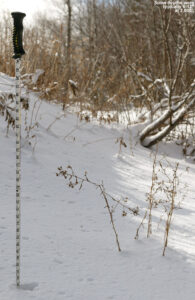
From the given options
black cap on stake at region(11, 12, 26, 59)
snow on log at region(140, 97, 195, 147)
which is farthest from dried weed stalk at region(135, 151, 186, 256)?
black cap on stake at region(11, 12, 26, 59)

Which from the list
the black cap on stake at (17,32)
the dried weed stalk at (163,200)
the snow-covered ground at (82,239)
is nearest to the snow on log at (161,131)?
Answer: the dried weed stalk at (163,200)

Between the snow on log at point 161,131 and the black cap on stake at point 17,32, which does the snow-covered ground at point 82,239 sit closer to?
the black cap on stake at point 17,32

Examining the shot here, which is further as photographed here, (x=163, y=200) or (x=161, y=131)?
(x=161, y=131)

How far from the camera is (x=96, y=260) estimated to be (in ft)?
5.33

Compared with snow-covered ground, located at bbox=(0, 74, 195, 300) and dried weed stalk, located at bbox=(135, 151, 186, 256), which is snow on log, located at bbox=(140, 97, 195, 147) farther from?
snow-covered ground, located at bbox=(0, 74, 195, 300)

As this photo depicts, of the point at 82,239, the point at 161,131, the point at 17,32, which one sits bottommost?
the point at 82,239

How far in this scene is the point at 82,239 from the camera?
1.82m

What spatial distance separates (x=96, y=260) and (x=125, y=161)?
86.4 inches

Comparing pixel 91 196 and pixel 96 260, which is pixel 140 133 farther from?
pixel 96 260

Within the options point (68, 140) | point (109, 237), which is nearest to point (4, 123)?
point (68, 140)

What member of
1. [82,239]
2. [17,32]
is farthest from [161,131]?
[17,32]

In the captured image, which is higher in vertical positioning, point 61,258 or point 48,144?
point 48,144

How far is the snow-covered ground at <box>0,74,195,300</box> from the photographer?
1398 millimetres

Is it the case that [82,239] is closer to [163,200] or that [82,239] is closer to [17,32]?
[163,200]
